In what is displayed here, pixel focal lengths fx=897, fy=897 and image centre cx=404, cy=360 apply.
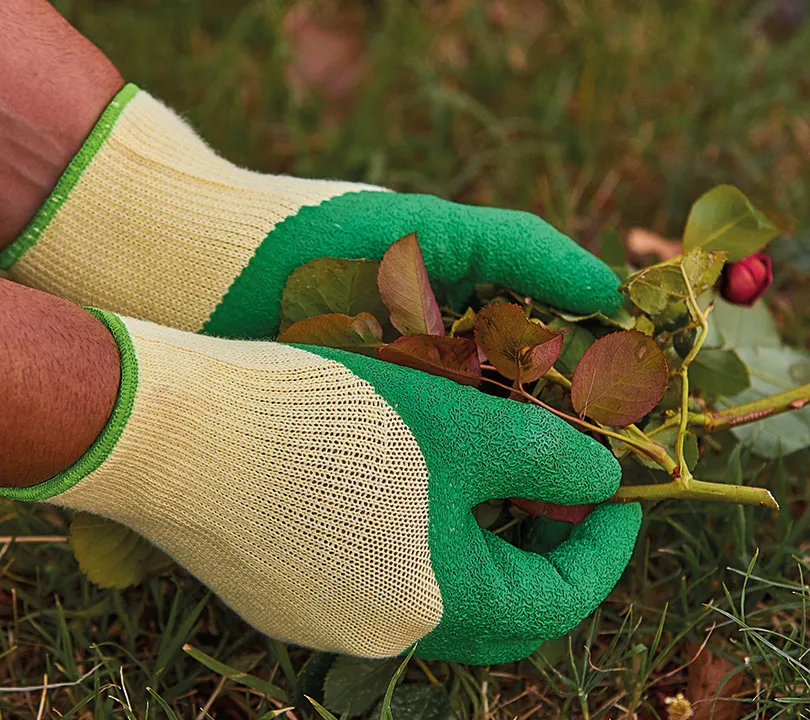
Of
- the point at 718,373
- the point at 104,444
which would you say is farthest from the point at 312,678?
the point at 718,373

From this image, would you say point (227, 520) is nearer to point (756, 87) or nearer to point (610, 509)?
point (610, 509)

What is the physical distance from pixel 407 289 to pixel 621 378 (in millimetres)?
281

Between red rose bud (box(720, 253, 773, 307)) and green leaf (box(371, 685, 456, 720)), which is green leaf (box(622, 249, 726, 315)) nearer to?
red rose bud (box(720, 253, 773, 307))


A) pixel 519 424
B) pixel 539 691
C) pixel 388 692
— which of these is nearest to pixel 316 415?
pixel 519 424

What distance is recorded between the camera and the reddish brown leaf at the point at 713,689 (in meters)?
1.21

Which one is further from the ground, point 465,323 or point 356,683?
point 465,323

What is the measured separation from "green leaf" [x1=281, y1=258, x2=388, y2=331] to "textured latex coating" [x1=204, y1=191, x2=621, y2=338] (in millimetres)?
60

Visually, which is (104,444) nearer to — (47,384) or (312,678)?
(47,384)

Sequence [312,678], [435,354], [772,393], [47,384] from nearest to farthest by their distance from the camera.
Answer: [47,384] < [435,354] < [312,678] < [772,393]

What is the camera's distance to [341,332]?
→ 3.78 ft

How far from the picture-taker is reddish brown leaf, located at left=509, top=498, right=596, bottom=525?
3.76 ft

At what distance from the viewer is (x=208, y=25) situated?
7.63 feet

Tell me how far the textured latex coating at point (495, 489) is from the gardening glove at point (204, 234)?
8.5 inches

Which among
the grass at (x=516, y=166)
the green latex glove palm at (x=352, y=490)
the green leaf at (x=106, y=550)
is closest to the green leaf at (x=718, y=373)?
the grass at (x=516, y=166)
